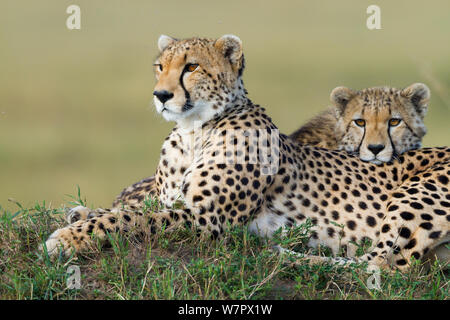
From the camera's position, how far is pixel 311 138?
6.38 m

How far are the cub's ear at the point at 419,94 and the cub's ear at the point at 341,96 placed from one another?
46cm

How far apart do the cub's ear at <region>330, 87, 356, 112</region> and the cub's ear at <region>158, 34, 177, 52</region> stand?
1638mm

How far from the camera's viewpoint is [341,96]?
624cm

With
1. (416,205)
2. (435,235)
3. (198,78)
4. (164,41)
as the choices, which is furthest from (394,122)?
(164,41)

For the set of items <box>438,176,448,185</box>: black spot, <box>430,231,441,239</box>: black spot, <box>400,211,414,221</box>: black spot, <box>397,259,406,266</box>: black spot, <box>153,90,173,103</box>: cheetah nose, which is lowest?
<box>397,259,406,266</box>: black spot

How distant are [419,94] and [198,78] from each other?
7.20 ft

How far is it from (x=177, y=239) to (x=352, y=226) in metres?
1.40

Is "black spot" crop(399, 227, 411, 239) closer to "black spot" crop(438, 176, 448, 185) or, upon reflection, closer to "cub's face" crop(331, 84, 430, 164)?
"black spot" crop(438, 176, 448, 185)

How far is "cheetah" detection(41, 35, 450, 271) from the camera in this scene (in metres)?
4.82

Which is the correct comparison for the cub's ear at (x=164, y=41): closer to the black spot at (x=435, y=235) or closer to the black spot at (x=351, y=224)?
the black spot at (x=351, y=224)

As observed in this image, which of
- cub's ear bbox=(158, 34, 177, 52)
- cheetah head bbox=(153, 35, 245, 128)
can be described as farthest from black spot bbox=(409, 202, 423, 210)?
cub's ear bbox=(158, 34, 177, 52)
